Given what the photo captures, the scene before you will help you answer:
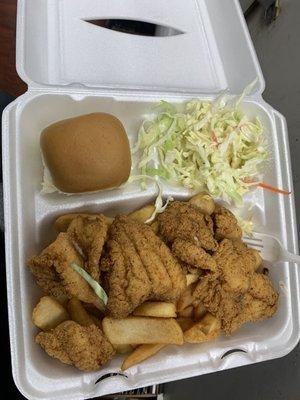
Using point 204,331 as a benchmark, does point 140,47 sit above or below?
above

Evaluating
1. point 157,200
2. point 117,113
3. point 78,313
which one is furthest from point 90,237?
point 117,113

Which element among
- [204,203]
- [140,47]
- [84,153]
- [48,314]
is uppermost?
[140,47]

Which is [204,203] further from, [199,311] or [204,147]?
[199,311]

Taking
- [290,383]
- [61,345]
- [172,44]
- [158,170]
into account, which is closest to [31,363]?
[61,345]

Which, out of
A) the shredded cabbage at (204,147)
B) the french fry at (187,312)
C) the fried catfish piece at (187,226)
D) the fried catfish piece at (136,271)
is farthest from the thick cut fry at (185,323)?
the shredded cabbage at (204,147)

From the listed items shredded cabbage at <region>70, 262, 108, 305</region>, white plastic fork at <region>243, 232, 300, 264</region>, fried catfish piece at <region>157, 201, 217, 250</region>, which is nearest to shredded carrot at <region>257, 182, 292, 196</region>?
white plastic fork at <region>243, 232, 300, 264</region>

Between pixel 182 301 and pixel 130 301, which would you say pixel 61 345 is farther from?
pixel 182 301
